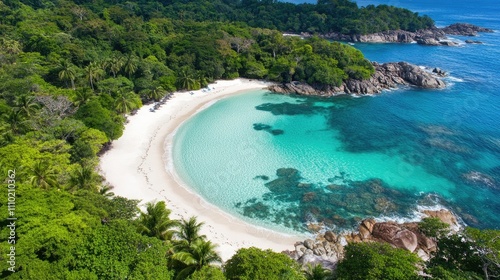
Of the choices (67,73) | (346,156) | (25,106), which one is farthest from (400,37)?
(25,106)

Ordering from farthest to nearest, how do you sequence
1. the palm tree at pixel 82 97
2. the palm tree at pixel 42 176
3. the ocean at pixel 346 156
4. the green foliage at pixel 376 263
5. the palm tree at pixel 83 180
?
1. the palm tree at pixel 82 97
2. the ocean at pixel 346 156
3. the palm tree at pixel 83 180
4. the palm tree at pixel 42 176
5. the green foliage at pixel 376 263

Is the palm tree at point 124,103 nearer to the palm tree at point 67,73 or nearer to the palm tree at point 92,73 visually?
the palm tree at point 92,73

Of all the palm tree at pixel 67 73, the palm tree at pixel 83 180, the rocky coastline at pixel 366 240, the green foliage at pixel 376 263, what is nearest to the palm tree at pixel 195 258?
the green foliage at pixel 376 263

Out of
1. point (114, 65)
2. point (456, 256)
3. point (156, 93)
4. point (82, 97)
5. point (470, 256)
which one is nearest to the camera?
point (470, 256)

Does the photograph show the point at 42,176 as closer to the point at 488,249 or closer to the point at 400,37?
the point at 488,249

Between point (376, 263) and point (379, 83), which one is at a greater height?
point (379, 83)

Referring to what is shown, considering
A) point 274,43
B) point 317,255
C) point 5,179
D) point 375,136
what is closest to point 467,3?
point 274,43
